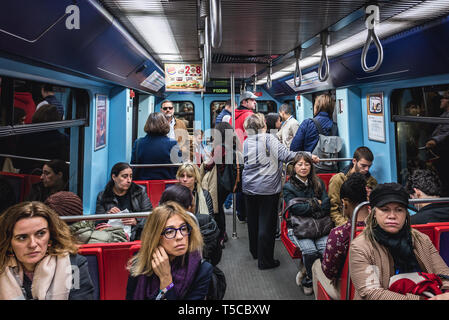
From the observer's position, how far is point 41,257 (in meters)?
1.58

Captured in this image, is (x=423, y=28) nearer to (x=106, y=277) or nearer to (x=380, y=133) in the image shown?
(x=380, y=133)

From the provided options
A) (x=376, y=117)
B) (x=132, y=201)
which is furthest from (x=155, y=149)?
(x=376, y=117)

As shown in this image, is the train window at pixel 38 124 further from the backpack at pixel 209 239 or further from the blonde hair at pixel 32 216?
the backpack at pixel 209 239

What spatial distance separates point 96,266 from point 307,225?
72.6 inches

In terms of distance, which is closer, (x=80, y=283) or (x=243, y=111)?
(x=80, y=283)

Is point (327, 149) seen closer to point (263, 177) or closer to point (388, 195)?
point (263, 177)

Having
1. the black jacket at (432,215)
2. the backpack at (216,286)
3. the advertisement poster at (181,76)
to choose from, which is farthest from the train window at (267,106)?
the backpack at (216,286)

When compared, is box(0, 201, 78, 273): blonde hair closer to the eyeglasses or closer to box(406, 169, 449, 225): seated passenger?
the eyeglasses

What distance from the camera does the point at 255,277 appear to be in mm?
3207

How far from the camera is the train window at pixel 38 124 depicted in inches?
89.2

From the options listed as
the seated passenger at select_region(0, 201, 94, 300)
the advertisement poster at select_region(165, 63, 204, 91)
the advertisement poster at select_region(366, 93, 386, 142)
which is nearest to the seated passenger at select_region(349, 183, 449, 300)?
the seated passenger at select_region(0, 201, 94, 300)

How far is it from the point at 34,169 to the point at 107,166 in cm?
203

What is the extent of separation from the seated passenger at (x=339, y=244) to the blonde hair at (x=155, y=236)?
2.98ft
